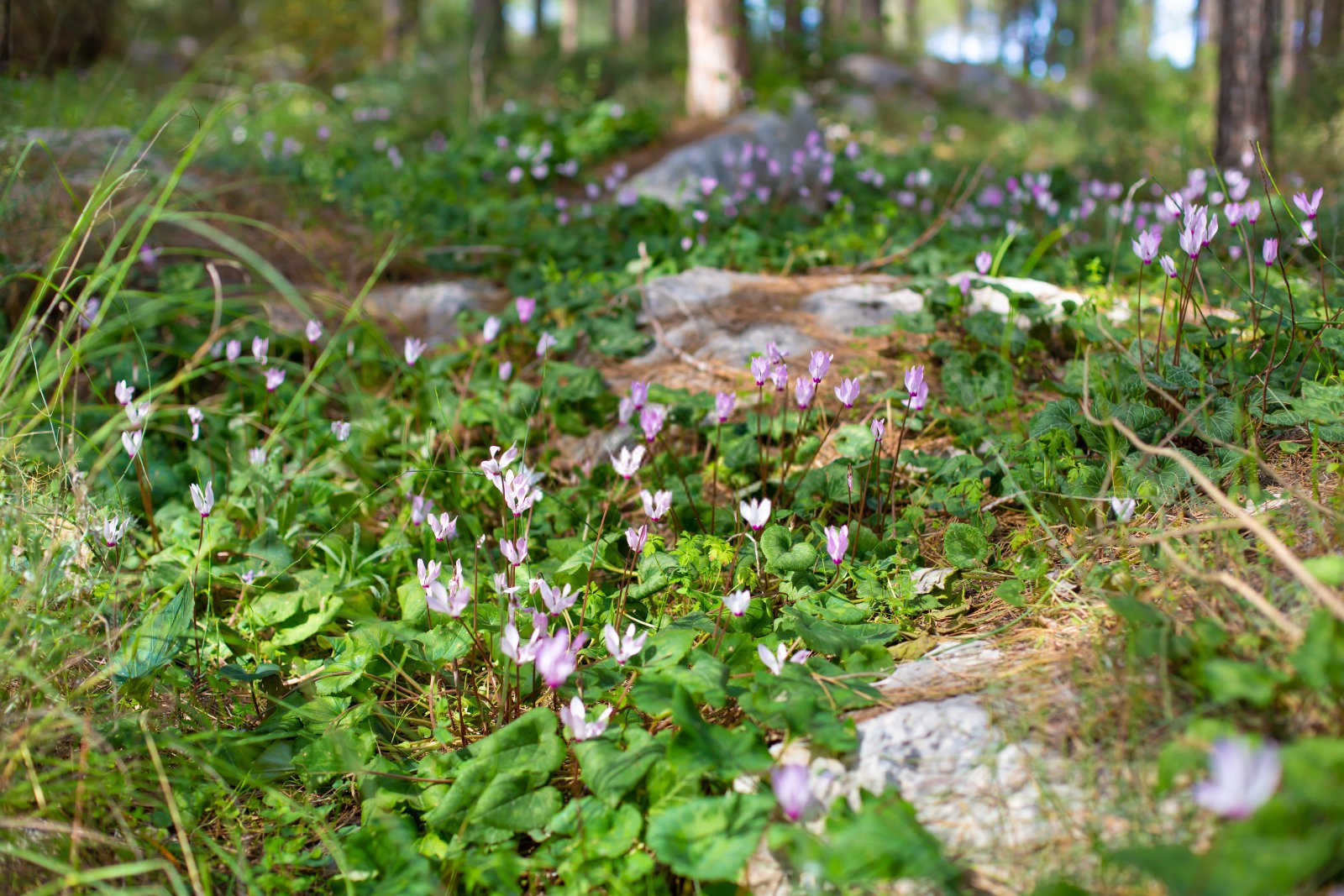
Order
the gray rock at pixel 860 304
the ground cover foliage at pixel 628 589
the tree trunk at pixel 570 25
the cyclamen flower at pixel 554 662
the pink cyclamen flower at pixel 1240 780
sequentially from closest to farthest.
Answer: the pink cyclamen flower at pixel 1240 780 < the ground cover foliage at pixel 628 589 < the cyclamen flower at pixel 554 662 < the gray rock at pixel 860 304 < the tree trunk at pixel 570 25

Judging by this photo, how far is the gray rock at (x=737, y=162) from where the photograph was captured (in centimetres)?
598

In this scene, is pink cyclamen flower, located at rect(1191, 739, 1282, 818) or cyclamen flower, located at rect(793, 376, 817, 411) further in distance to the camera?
cyclamen flower, located at rect(793, 376, 817, 411)

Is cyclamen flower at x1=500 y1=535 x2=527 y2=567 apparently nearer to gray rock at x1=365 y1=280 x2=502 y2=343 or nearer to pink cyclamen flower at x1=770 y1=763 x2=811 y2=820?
pink cyclamen flower at x1=770 y1=763 x2=811 y2=820

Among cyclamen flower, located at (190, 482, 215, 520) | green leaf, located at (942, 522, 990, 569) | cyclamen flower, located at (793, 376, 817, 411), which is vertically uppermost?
cyclamen flower, located at (793, 376, 817, 411)

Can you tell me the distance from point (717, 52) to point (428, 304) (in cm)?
504

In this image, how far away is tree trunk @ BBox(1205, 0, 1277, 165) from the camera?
6.34m

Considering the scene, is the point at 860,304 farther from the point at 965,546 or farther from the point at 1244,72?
A: the point at 1244,72

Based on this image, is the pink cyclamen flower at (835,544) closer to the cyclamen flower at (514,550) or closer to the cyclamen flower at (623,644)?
the cyclamen flower at (623,644)

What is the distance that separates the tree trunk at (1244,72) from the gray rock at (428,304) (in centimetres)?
547

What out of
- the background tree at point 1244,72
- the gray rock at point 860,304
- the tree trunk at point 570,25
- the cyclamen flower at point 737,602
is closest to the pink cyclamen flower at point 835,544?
the cyclamen flower at point 737,602

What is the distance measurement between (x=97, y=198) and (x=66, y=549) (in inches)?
33.2

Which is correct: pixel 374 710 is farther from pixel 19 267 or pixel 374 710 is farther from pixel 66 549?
pixel 19 267

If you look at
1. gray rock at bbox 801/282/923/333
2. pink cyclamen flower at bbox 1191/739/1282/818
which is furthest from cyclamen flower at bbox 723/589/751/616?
gray rock at bbox 801/282/923/333

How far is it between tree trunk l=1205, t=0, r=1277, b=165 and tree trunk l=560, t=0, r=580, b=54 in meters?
12.1
